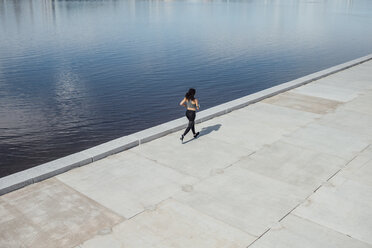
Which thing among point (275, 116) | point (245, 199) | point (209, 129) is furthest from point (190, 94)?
point (275, 116)

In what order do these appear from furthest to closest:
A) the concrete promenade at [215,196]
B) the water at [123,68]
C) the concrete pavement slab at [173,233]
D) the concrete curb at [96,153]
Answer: the water at [123,68] → the concrete curb at [96,153] → the concrete promenade at [215,196] → the concrete pavement slab at [173,233]

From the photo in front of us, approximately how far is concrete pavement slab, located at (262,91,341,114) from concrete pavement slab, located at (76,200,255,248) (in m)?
8.62

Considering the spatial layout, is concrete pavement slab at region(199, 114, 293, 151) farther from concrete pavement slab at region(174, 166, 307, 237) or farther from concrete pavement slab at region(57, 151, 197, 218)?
concrete pavement slab at region(57, 151, 197, 218)

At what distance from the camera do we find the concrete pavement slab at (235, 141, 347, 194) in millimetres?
9438

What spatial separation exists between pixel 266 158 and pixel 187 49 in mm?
23157

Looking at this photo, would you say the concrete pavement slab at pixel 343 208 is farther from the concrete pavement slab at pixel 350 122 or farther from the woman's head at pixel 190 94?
the woman's head at pixel 190 94

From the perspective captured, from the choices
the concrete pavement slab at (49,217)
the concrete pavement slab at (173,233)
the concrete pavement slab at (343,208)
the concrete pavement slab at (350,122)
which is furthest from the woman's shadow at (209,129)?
the concrete pavement slab at (49,217)

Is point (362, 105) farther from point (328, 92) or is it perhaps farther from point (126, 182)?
point (126, 182)

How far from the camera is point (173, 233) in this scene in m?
7.29

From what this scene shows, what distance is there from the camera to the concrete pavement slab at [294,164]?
31.0ft

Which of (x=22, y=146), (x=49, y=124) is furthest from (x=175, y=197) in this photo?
(x=49, y=124)

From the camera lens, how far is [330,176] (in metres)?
9.62

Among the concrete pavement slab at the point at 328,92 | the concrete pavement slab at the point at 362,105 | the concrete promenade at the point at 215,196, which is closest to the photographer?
the concrete promenade at the point at 215,196

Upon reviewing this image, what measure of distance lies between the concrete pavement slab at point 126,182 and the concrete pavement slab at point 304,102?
7388 millimetres
